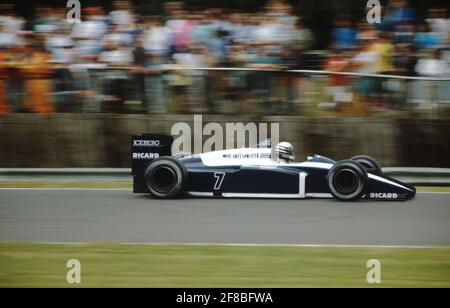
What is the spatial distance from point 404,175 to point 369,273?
486 centimetres

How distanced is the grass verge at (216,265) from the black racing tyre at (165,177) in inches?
100

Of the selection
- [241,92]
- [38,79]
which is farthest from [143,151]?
[38,79]

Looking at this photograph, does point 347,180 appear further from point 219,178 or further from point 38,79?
point 38,79

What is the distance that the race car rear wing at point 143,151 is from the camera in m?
9.92

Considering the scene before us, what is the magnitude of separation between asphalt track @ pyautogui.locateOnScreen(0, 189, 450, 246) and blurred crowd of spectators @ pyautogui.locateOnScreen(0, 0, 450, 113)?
239 cm

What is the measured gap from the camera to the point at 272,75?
12117 mm

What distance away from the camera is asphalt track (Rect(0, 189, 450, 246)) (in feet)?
25.1

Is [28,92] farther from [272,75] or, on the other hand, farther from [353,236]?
[353,236]

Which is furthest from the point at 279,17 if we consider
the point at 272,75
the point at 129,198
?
the point at 129,198

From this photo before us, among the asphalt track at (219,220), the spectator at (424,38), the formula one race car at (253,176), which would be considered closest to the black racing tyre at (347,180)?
the formula one race car at (253,176)

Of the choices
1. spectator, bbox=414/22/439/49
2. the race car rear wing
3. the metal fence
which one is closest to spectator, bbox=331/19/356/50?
the metal fence

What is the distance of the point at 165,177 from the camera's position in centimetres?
987

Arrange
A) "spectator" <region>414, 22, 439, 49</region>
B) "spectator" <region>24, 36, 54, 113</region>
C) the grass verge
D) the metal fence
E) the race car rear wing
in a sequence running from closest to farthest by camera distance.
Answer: the grass verge < the race car rear wing < "spectator" <region>414, 22, 439, 49</region> < the metal fence < "spectator" <region>24, 36, 54, 113</region>

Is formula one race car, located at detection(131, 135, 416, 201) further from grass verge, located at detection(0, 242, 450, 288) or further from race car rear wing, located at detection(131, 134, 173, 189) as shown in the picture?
grass verge, located at detection(0, 242, 450, 288)
